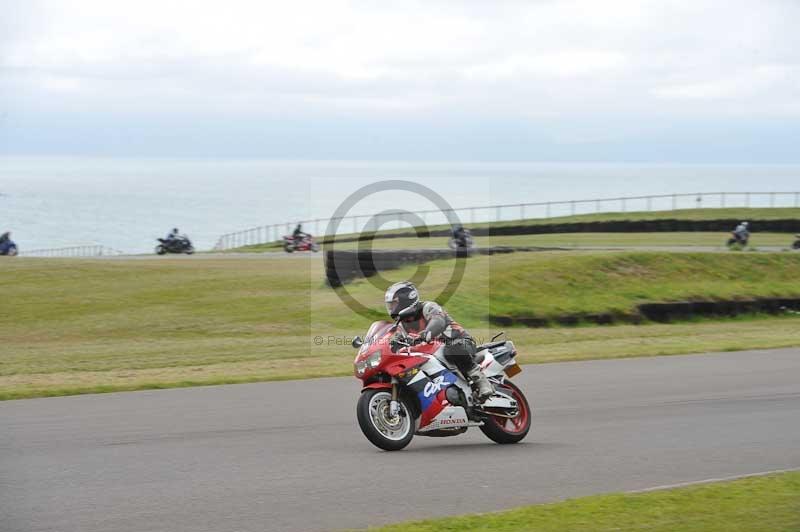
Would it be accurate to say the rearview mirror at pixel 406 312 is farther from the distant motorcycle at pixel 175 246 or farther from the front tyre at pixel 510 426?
the distant motorcycle at pixel 175 246

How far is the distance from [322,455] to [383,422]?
72 centimetres

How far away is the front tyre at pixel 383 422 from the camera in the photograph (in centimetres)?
994

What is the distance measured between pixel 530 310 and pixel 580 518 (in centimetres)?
1967

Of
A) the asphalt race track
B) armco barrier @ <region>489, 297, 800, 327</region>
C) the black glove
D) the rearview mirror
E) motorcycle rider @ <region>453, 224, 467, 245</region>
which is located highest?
motorcycle rider @ <region>453, 224, 467, 245</region>

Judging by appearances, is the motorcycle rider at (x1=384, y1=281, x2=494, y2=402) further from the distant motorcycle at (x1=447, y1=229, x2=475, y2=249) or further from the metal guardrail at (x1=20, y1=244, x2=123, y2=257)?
the metal guardrail at (x1=20, y1=244, x2=123, y2=257)

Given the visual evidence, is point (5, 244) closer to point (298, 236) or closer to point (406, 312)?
point (298, 236)

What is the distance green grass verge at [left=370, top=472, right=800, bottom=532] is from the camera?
7070 mm

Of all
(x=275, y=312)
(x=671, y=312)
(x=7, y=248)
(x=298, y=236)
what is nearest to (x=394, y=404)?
(x=275, y=312)

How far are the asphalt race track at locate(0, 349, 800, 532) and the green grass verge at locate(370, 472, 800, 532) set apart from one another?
45 cm

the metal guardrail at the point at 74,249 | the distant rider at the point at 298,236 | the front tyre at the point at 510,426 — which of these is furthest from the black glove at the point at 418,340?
the metal guardrail at the point at 74,249

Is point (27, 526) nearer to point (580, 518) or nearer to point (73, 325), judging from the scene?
point (580, 518)

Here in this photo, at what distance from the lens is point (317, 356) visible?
806 inches

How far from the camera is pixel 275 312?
1073 inches

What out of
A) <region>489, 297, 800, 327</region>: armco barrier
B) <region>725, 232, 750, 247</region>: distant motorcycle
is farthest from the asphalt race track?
<region>725, 232, 750, 247</region>: distant motorcycle
